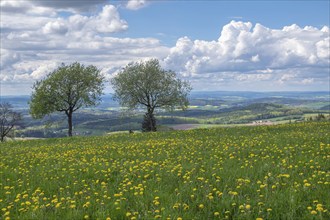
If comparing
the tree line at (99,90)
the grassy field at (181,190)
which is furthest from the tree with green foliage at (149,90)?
the grassy field at (181,190)

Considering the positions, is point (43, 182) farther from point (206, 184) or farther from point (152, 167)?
point (206, 184)

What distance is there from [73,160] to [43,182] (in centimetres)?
461

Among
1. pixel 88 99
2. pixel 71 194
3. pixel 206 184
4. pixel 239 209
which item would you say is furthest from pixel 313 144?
pixel 88 99

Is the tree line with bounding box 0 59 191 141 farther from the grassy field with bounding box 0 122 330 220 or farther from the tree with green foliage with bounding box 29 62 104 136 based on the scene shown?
the grassy field with bounding box 0 122 330 220

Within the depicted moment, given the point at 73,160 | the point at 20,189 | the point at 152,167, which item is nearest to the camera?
the point at 20,189

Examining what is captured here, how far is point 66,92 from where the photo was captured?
6103 cm

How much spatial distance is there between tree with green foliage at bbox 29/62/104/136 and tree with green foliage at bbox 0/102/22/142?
28.5m

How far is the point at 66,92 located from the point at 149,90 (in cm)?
1454

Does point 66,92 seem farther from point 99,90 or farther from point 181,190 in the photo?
point 181,190

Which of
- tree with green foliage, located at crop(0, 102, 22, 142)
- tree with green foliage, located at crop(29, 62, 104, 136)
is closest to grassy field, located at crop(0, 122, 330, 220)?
tree with green foliage, located at crop(29, 62, 104, 136)

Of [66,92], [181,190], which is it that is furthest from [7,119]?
[181,190]

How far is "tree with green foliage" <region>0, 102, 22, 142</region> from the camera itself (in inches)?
3388

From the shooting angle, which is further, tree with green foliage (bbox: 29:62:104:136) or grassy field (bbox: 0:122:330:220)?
tree with green foliage (bbox: 29:62:104:136)

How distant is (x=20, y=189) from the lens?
11.0m
